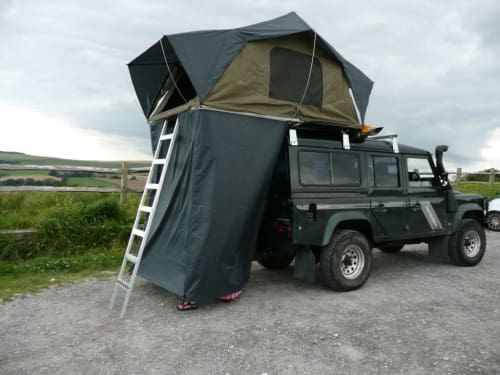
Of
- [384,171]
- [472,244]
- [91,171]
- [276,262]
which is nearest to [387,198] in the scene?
[384,171]

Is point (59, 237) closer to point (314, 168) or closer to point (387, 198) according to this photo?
point (314, 168)

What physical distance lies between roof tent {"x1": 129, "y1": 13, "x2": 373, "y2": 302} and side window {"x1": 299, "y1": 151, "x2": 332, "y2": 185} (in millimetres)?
425

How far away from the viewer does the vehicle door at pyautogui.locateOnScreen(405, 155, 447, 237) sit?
6.38 meters

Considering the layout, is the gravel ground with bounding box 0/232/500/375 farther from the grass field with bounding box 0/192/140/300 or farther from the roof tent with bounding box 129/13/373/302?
the grass field with bounding box 0/192/140/300

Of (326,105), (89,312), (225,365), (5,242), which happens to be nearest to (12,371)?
(89,312)

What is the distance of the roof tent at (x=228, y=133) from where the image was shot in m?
4.72

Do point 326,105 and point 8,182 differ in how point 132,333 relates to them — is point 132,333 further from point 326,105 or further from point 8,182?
point 8,182

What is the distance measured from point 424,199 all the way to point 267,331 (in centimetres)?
372

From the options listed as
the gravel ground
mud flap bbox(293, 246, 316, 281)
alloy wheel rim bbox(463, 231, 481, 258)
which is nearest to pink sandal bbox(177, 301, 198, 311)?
the gravel ground

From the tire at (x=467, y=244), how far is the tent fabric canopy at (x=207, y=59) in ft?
9.25

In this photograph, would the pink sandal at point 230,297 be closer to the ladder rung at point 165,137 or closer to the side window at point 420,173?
the ladder rung at point 165,137

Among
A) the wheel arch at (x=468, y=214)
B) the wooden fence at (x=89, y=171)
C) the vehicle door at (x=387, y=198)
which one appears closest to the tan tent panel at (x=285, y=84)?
the vehicle door at (x=387, y=198)

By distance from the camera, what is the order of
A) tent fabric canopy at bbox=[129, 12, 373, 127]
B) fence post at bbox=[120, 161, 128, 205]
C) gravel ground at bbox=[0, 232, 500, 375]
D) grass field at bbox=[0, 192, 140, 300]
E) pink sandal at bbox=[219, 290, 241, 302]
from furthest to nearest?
Answer: 1. fence post at bbox=[120, 161, 128, 205]
2. grass field at bbox=[0, 192, 140, 300]
3. pink sandal at bbox=[219, 290, 241, 302]
4. tent fabric canopy at bbox=[129, 12, 373, 127]
5. gravel ground at bbox=[0, 232, 500, 375]

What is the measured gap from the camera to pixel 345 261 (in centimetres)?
565
